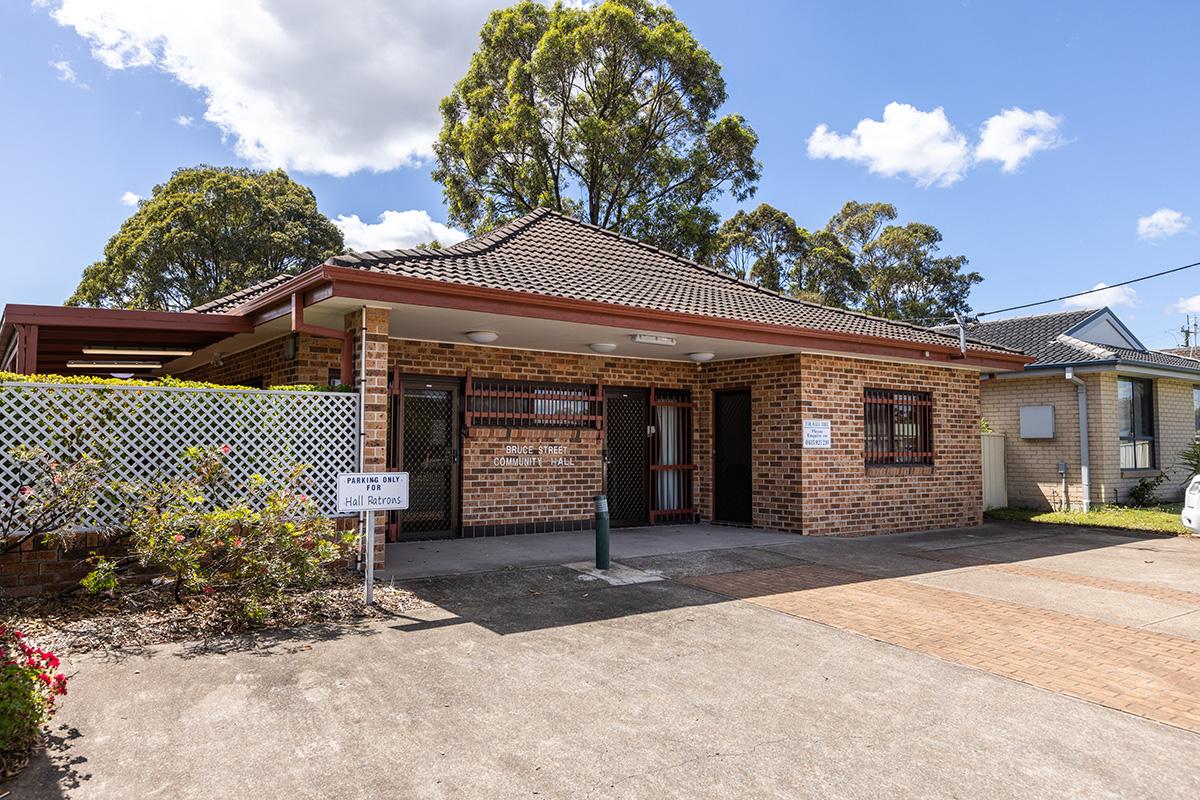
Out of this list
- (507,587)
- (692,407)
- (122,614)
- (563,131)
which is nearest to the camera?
(122,614)

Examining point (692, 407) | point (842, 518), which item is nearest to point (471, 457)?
point (692, 407)

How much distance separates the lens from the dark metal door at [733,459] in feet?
37.0

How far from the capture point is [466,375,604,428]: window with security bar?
9719 mm

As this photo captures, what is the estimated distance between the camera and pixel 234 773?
10.2 ft

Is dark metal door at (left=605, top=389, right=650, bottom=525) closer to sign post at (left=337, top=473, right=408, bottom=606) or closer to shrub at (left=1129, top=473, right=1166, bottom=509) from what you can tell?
sign post at (left=337, top=473, right=408, bottom=606)

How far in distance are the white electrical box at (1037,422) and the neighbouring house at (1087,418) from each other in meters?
0.02

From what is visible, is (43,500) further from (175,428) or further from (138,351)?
(138,351)

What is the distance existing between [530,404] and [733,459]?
348 centimetres

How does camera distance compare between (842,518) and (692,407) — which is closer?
(842,518)

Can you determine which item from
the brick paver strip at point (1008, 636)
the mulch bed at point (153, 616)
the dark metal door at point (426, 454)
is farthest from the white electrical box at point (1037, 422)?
the mulch bed at point (153, 616)

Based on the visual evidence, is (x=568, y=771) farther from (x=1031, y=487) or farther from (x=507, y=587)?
(x=1031, y=487)

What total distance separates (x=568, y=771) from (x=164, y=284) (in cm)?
2646

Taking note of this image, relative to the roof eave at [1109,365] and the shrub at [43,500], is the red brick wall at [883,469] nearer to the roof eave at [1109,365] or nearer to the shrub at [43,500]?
the roof eave at [1109,365]

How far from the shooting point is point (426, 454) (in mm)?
9422
